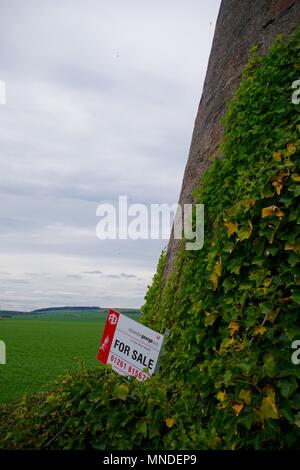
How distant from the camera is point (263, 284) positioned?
3.34 m

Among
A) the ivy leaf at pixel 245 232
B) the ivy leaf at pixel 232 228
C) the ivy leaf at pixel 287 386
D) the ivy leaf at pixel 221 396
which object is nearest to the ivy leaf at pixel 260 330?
the ivy leaf at pixel 287 386

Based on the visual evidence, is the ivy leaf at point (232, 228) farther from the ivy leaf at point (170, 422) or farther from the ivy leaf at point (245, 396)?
the ivy leaf at point (170, 422)

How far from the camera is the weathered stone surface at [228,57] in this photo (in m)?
4.82

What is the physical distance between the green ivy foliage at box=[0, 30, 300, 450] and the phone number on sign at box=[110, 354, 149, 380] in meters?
0.12

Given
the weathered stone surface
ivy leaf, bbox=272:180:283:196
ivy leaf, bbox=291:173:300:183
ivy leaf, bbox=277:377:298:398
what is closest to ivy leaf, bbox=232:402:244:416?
ivy leaf, bbox=277:377:298:398

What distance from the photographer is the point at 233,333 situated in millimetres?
3385

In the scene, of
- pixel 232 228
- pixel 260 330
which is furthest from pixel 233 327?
pixel 232 228

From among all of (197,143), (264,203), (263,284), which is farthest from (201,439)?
(197,143)

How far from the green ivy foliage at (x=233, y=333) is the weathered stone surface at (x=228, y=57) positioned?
19.7 inches

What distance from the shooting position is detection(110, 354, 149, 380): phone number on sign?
4242 mm

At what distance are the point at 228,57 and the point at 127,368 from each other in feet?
12.2

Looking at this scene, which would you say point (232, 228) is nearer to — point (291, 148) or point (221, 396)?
point (291, 148)

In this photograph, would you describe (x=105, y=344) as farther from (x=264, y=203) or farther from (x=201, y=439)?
(x=264, y=203)

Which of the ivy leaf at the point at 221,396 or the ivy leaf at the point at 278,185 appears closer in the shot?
the ivy leaf at the point at 221,396
